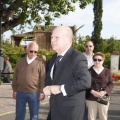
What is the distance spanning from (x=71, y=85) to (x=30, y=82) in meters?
3.02

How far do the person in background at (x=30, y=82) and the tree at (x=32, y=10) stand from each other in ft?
53.9

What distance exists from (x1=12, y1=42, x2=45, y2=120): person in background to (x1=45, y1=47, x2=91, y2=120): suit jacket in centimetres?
278

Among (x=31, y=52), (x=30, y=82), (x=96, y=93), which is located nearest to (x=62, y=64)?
(x=96, y=93)

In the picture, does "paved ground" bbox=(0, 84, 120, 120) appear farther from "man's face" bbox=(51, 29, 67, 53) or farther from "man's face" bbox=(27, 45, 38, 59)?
"man's face" bbox=(51, 29, 67, 53)

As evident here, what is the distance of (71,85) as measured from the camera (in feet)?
12.1

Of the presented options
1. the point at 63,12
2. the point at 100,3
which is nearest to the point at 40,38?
the point at 100,3

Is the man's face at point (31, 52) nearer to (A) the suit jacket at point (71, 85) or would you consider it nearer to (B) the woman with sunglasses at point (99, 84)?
(B) the woman with sunglasses at point (99, 84)

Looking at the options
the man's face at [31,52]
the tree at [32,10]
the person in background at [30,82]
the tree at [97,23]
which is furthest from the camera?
the tree at [97,23]

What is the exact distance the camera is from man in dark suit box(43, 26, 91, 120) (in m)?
3.70

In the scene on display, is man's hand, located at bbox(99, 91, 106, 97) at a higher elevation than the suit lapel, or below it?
below

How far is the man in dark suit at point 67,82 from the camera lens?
370 cm

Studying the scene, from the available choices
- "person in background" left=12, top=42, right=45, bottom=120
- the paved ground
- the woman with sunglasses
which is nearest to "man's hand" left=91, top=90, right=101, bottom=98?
the woman with sunglasses

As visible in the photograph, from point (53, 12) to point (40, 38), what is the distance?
50.7m

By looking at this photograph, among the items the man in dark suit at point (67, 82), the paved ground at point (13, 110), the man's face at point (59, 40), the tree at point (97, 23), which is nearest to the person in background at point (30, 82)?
the paved ground at point (13, 110)
